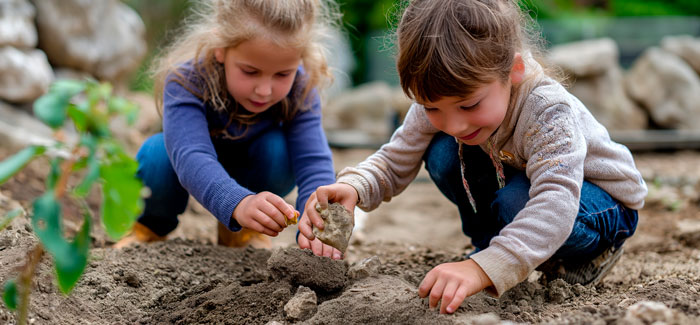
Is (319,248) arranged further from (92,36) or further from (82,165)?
(92,36)

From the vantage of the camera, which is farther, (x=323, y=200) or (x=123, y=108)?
(x=323, y=200)

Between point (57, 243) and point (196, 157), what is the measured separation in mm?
1125

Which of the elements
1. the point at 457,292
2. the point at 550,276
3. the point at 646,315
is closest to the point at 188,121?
the point at 457,292

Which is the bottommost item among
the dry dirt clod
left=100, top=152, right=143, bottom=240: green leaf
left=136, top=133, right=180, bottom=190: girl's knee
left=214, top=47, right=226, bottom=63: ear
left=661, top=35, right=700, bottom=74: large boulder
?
left=661, top=35, right=700, bottom=74: large boulder

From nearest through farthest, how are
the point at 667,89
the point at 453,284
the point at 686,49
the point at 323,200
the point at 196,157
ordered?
the point at 453,284 < the point at 323,200 < the point at 196,157 < the point at 667,89 < the point at 686,49

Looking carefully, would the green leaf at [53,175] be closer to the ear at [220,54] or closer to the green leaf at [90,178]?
the green leaf at [90,178]

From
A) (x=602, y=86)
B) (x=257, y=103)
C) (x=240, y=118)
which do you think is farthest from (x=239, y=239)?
(x=602, y=86)

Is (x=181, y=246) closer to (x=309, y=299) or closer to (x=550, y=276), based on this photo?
(x=309, y=299)

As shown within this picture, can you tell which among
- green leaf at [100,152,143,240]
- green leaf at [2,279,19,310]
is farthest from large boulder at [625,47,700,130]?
green leaf at [2,279,19,310]

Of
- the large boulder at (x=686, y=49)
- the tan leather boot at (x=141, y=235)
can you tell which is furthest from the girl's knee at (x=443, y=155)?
the large boulder at (x=686, y=49)

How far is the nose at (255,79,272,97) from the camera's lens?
234 cm

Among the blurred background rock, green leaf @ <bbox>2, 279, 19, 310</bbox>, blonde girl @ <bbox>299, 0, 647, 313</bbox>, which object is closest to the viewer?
green leaf @ <bbox>2, 279, 19, 310</bbox>

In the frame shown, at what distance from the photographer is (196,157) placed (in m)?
2.28

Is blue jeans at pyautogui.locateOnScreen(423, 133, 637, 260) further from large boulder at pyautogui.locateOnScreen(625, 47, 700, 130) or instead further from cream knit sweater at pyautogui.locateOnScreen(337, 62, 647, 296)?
large boulder at pyautogui.locateOnScreen(625, 47, 700, 130)
